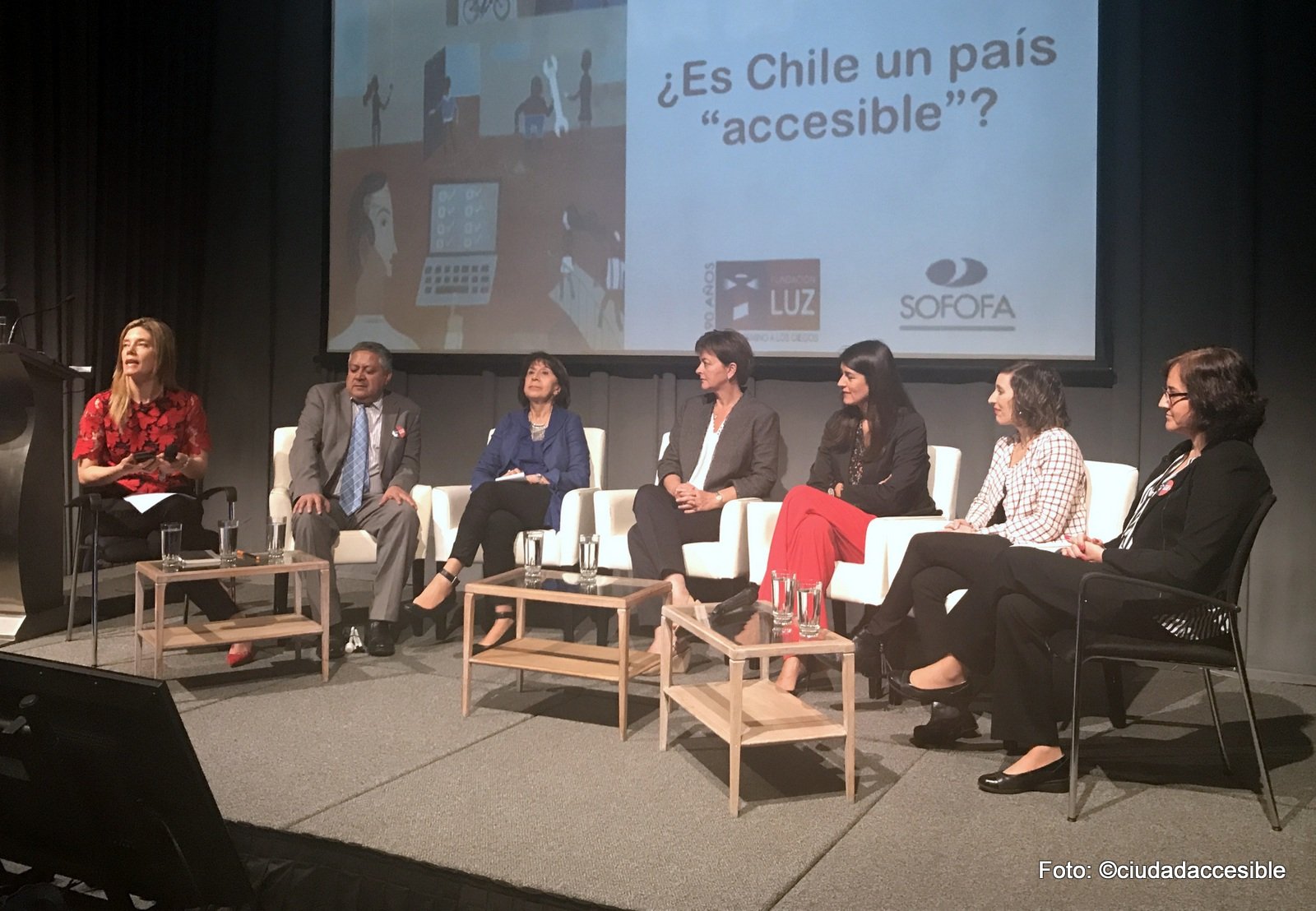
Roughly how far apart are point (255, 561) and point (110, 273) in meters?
3.08

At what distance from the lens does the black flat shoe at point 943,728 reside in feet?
10.2

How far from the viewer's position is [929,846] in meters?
2.43

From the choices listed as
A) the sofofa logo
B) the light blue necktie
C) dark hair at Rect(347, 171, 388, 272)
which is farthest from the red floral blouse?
the sofofa logo

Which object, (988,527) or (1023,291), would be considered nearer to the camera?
(988,527)

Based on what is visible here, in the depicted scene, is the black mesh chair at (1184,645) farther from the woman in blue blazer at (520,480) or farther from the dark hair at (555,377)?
the dark hair at (555,377)

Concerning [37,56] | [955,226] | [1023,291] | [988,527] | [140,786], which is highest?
[37,56]

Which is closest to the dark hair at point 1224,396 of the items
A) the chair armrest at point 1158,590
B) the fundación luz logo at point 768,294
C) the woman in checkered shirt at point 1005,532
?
the chair armrest at point 1158,590

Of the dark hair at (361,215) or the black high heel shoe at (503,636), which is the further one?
the dark hair at (361,215)

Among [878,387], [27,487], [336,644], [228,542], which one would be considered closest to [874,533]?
[878,387]

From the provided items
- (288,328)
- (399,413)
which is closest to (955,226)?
(399,413)

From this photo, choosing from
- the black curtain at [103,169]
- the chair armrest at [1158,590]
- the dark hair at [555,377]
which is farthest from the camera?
the black curtain at [103,169]

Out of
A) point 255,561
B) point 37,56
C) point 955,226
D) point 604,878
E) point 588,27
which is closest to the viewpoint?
point 604,878

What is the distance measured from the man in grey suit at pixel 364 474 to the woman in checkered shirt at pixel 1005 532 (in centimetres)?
188

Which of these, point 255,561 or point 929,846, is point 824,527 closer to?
point 929,846
